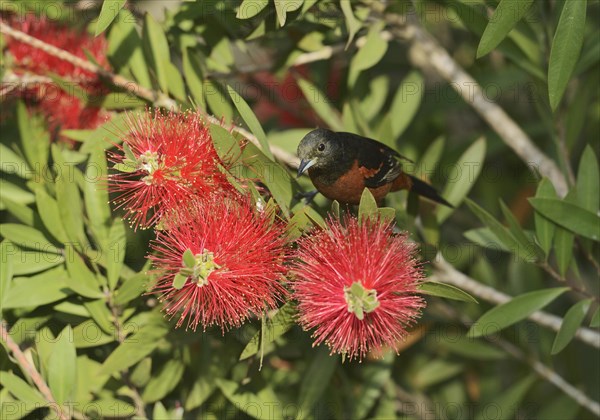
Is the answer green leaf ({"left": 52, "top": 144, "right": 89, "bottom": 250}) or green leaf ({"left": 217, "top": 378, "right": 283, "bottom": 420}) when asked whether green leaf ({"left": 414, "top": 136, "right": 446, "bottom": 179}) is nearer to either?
green leaf ({"left": 217, "top": 378, "right": 283, "bottom": 420})

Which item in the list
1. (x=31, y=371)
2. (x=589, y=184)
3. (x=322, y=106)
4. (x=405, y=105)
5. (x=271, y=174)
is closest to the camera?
(x=271, y=174)

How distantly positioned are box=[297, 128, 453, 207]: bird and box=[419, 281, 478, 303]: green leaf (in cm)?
35

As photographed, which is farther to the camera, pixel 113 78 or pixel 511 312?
pixel 113 78

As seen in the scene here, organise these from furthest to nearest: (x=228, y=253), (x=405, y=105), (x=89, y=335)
Result: (x=405, y=105), (x=89, y=335), (x=228, y=253)

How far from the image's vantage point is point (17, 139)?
2359 mm

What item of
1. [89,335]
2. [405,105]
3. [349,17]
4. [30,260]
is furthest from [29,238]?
[405,105]

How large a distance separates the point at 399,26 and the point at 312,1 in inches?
17.3

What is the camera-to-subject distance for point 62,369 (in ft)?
5.75

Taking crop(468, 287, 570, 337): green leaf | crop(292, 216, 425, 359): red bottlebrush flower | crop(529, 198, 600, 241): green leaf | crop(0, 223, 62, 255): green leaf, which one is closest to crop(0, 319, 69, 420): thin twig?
crop(0, 223, 62, 255): green leaf

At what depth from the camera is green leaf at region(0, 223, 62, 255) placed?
1.89 metres

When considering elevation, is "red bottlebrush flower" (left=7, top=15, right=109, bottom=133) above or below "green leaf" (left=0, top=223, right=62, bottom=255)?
above

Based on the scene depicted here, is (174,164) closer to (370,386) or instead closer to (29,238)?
(29,238)

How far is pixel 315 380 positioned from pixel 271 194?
56cm

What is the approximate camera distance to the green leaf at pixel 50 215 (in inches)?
74.6
